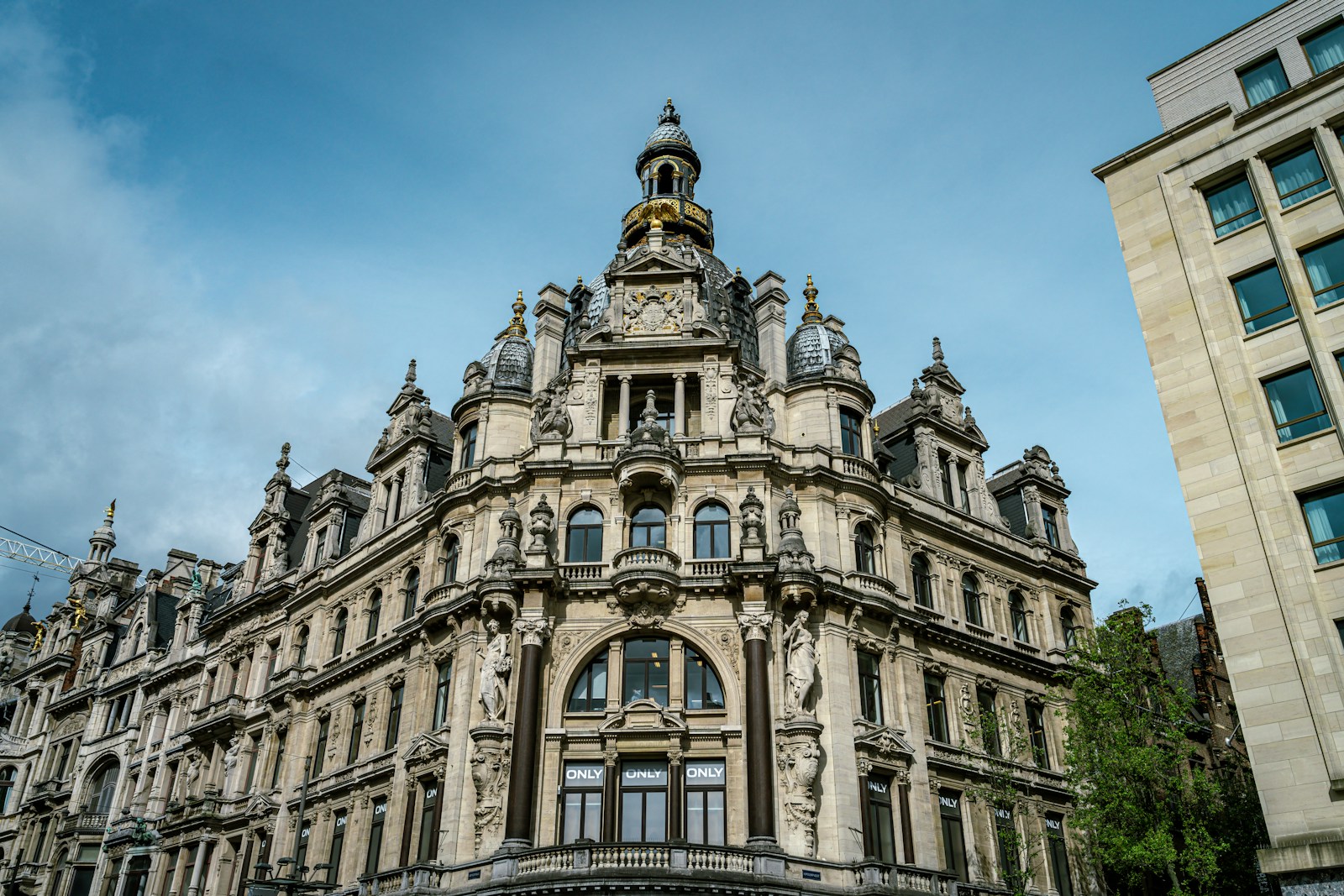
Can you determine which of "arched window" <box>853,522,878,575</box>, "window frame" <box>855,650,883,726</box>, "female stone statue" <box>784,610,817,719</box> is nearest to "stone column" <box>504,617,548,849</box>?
"female stone statue" <box>784,610,817,719</box>

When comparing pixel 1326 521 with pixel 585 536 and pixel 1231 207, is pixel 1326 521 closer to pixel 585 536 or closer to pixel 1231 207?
pixel 1231 207

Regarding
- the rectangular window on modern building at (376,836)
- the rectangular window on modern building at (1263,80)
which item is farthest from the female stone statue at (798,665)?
the rectangular window on modern building at (1263,80)

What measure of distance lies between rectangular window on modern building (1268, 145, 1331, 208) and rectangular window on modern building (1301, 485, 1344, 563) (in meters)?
7.77

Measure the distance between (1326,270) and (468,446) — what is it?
31.0m

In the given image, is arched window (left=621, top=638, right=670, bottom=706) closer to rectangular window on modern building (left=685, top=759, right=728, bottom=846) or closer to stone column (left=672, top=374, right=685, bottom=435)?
rectangular window on modern building (left=685, top=759, right=728, bottom=846)

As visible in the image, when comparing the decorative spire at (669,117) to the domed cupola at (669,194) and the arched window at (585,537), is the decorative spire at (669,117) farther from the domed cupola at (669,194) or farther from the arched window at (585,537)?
the arched window at (585,537)

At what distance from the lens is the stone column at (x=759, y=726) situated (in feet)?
113

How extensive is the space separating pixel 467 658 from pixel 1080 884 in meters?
24.7

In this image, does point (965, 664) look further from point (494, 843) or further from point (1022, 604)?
point (494, 843)

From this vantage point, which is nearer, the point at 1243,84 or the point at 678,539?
the point at 1243,84

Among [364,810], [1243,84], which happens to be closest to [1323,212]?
[1243,84]

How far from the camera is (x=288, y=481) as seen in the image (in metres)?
58.7

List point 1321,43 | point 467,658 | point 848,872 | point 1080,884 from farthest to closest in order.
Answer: point 1080,884
point 467,658
point 848,872
point 1321,43

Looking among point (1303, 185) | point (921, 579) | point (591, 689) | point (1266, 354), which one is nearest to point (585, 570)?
point (591, 689)
